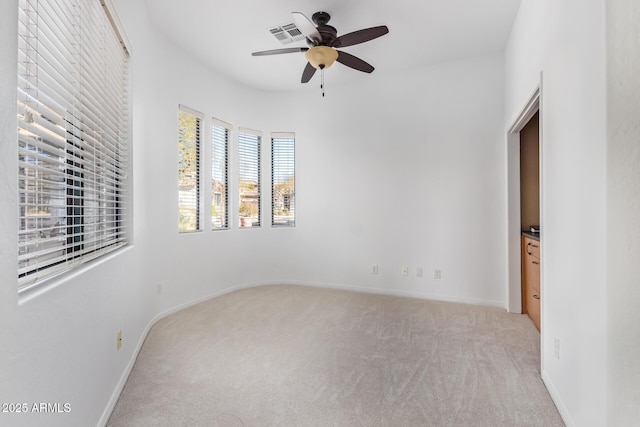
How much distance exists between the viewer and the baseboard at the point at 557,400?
1669 millimetres

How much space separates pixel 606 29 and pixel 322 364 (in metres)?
2.48

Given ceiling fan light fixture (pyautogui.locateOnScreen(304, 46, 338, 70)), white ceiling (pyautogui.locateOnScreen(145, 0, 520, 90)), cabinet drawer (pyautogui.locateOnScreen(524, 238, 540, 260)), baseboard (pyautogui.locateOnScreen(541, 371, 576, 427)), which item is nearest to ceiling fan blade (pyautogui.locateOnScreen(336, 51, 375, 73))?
ceiling fan light fixture (pyautogui.locateOnScreen(304, 46, 338, 70))

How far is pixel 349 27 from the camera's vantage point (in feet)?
10.4

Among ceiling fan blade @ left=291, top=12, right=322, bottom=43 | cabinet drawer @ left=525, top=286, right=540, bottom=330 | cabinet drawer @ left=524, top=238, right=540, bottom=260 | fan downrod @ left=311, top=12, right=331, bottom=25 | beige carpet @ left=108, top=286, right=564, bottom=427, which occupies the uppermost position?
fan downrod @ left=311, top=12, right=331, bottom=25

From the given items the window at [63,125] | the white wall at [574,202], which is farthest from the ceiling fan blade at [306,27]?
the white wall at [574,202]

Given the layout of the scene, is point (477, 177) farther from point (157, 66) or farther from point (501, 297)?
point (157, 66)

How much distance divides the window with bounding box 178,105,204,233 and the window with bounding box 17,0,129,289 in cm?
146

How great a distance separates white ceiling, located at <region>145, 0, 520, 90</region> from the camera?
285 centimetres

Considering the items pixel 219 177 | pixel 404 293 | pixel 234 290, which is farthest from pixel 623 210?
pixel 234 290

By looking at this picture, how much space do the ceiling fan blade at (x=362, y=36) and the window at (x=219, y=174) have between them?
2.16 m

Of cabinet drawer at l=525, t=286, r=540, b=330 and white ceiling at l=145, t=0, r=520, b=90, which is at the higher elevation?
white ceiling at l=145, t=0, r=520, b=90

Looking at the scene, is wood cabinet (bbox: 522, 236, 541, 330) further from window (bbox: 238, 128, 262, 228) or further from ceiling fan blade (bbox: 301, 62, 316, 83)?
window (bbox: 238, 128, 262, 228)

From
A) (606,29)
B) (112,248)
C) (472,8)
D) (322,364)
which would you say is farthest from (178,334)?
(472,8)

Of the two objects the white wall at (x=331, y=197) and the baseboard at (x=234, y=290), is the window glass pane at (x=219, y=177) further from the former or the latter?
the baseboard at (x=234, y=290)
